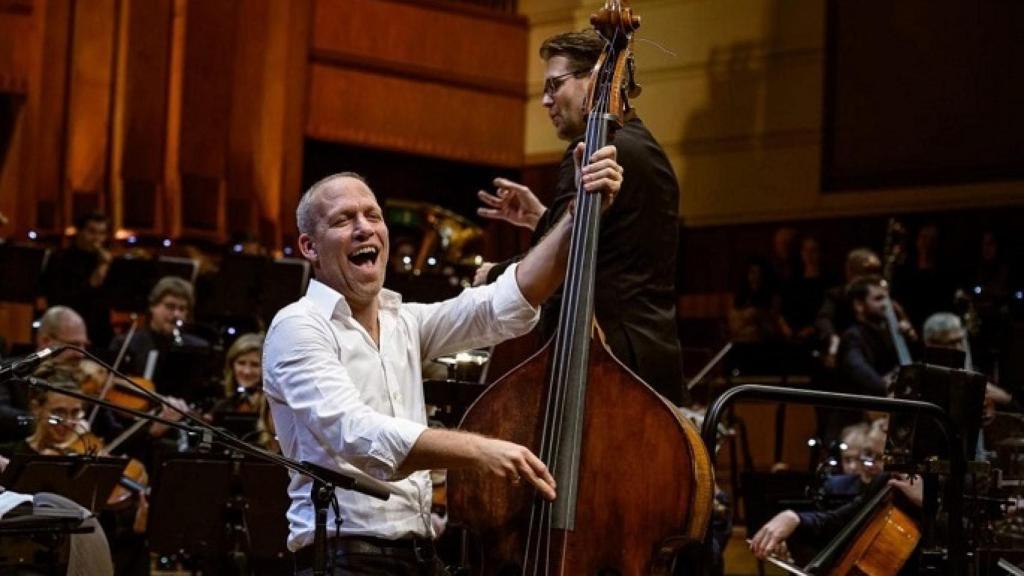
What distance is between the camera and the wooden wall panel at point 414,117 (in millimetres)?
13242

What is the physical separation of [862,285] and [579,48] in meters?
5.28

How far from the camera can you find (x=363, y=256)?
3324 millimetres

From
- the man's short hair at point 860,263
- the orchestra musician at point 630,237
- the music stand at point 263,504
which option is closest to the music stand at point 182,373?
the music stand at point 263,504

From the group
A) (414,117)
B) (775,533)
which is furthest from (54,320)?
(414,117)

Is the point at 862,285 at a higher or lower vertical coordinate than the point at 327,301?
higher

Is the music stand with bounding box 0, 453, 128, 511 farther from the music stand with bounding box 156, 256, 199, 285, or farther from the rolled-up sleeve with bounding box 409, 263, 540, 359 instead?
the music stand with bounding box 156, 256, 199, 285

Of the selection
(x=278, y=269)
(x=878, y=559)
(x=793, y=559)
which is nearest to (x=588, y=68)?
(x=878, y=559)

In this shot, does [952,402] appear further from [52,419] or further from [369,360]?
[52,419]

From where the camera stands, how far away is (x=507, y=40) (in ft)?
45.2

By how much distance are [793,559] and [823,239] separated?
245 inches

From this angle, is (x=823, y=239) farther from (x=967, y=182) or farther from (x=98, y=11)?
(x=98, y=11)

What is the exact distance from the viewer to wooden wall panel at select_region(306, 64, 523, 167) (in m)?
13.2

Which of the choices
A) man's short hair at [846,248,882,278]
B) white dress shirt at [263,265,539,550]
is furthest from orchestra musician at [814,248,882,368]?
white dress shirt at [263,265,539,550]

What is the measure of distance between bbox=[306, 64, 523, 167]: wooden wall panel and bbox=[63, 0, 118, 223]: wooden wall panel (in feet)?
5.71
